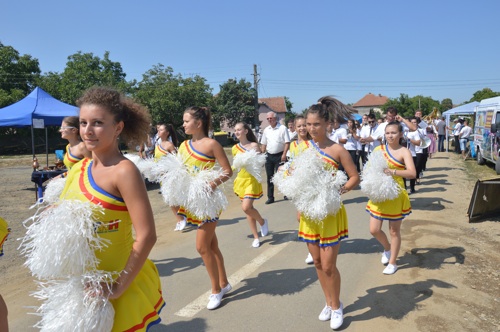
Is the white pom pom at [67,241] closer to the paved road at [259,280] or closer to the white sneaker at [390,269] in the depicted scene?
the paved road at [259,280]

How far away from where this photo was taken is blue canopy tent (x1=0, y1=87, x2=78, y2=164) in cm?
1183

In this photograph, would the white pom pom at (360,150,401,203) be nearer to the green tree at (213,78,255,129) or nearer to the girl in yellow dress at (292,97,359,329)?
the girl in yellow dress at (292,97,359,329)

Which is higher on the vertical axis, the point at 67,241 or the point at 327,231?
the point at 67,241

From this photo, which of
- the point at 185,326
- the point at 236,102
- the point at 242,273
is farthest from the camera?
the point at 236,102

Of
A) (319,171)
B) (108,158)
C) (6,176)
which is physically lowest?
(6,176)

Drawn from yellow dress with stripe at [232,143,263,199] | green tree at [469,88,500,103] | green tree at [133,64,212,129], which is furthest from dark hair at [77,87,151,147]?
green tree at [469,88,500,103]

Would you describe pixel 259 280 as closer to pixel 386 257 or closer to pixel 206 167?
pixel 206 167

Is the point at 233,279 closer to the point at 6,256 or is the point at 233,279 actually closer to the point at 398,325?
the point at 398,325

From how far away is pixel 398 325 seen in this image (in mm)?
3336

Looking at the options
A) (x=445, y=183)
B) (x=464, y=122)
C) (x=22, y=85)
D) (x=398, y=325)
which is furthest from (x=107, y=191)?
(x=22, y=85)

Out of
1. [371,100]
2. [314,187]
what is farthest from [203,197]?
[371,100]

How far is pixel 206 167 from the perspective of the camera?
154 inches

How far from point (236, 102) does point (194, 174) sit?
1616 inches

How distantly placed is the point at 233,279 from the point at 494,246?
154 inches
